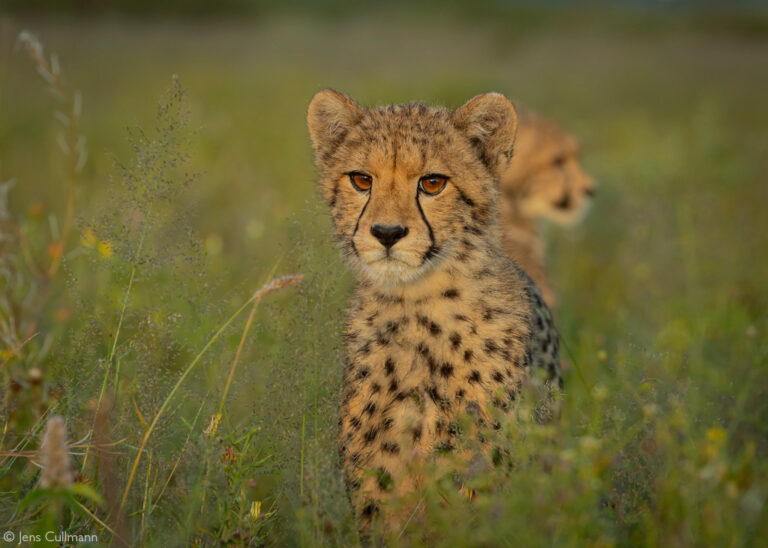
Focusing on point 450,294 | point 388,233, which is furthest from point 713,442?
point 388,233

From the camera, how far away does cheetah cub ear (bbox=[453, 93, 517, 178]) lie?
261 cm

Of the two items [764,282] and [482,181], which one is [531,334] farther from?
[764,282]

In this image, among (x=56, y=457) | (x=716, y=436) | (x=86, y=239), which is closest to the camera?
(x=56, y=457)

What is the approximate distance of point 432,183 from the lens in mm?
2428

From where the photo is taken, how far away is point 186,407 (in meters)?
2.99

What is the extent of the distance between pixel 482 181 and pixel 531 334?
0.54 metres

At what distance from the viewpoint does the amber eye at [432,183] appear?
2414 millimetres

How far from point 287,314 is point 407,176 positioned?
643mm

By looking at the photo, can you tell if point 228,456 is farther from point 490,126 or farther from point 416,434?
point 490,126

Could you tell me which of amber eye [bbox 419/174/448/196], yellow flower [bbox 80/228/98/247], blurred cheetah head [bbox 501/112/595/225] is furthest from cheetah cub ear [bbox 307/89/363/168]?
blurred cheetah head [bbox 501/112/595/225]

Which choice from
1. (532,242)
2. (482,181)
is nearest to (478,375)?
(482,181)

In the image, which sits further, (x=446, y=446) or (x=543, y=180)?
(x=543, y=180)

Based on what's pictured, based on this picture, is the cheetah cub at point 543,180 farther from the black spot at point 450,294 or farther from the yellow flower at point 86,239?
the yellow flower at point 86,239

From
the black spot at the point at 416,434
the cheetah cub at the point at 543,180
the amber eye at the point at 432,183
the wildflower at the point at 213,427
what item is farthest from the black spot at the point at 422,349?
the cheetah cub at the point at 543,180
